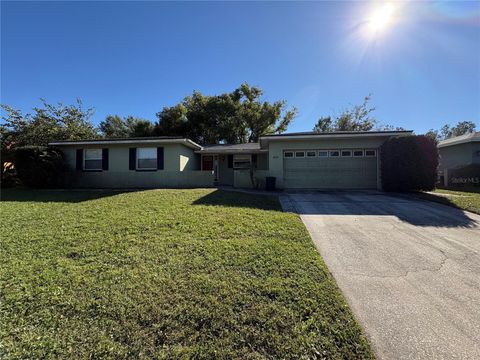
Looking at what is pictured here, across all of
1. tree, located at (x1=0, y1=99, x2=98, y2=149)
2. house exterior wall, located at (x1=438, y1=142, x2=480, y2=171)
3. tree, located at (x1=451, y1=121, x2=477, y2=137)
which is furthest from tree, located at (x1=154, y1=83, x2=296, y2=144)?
tree, located at (x1=451, y1=121, x2=477, y2=137)

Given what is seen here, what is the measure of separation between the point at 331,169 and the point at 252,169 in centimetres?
440

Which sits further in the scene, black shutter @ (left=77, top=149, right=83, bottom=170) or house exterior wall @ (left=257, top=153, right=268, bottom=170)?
house exterior wall @ (left=257, top=153, right=268, bottom=170)

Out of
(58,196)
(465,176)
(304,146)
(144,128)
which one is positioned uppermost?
(144,128)

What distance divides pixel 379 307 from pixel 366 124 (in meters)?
35.5

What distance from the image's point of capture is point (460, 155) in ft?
60.2

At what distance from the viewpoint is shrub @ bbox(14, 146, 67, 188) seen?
43.5ft

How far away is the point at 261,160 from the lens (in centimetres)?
1762

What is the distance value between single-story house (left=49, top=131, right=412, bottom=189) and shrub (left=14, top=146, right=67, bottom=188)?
120cm

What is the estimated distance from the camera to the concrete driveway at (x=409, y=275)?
98.3 inches

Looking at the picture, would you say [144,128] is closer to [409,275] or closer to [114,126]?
[114,126]

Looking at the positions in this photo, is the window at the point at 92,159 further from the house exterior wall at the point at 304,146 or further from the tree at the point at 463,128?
the tree at the point at 463,128

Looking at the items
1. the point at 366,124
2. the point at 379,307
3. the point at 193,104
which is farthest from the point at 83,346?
the point at 366,124

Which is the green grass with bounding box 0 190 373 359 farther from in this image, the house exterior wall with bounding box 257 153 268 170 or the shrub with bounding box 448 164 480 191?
the shrub with bounding box 448 164 480 191

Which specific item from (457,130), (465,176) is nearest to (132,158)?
(465,176)
